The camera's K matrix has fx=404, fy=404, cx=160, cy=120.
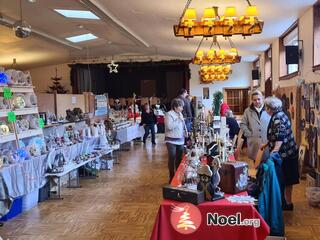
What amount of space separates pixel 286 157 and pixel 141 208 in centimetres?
191

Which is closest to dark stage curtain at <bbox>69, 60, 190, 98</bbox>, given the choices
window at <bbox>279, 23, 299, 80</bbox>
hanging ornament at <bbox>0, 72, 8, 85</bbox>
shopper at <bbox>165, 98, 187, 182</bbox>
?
window at <bbox>279, 23, 299, 80</bbox>

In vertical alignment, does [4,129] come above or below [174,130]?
above

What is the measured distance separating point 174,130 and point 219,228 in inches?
133

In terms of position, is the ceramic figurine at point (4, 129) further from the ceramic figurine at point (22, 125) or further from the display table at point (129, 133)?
the display table at point (129, 133)

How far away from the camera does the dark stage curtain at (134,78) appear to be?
56.5 ft

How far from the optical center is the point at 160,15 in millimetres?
7824

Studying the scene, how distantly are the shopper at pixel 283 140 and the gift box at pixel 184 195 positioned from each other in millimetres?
1977

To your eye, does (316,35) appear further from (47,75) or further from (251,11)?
(47,75)

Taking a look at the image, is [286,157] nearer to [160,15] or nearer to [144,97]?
[160,15]

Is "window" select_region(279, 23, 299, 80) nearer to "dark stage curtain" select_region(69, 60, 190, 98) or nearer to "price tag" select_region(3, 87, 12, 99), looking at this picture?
"price tag" select_region(3, 87, 12, 99)

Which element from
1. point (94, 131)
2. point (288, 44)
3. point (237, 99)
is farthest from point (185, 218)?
point (237, 99)

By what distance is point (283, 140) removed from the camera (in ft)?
14.8

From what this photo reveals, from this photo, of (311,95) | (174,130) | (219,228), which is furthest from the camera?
(311,95)

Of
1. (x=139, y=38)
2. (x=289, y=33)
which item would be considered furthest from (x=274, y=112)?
(x=139, y=38)
